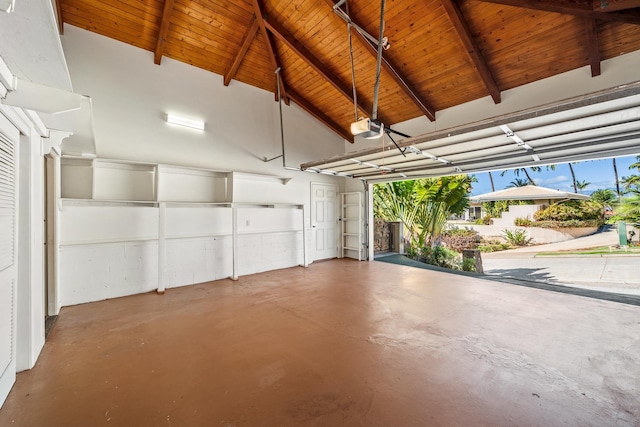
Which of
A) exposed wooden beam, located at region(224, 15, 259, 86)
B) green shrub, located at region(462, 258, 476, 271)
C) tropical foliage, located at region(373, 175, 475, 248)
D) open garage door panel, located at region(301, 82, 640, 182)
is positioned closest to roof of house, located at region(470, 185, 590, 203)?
tropical foliage, located at region(373, 175, 475, 248)

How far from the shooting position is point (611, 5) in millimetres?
2969

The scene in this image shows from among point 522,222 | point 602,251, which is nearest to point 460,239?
point 522,222

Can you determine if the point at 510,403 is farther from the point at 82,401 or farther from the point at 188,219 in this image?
the point at 188,219

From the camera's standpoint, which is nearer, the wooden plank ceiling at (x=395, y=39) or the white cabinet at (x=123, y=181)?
the wooden plank ceiling at (x=395, y=39)

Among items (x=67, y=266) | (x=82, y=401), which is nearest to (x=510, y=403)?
(x=82, y=401)

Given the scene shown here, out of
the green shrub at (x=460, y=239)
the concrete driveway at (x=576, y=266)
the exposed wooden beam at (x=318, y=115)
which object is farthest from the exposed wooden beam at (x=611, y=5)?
the green shrub at (x=460, y=239)

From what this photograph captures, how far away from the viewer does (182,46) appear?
5.18 m

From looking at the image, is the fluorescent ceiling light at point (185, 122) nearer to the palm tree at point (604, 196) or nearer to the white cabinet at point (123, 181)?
the white cabinet at point (123, 181)

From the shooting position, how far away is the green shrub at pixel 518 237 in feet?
34.0

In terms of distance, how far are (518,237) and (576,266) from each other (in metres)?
3.43

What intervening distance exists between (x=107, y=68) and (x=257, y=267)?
489cm

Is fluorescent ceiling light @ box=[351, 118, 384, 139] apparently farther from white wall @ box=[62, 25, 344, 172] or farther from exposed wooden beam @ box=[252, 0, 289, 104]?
white wall @ box=[62, 25, 344, 172]

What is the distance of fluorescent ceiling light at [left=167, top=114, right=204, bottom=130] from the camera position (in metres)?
5.11

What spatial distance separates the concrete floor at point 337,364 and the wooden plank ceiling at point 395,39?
3.92 meters
